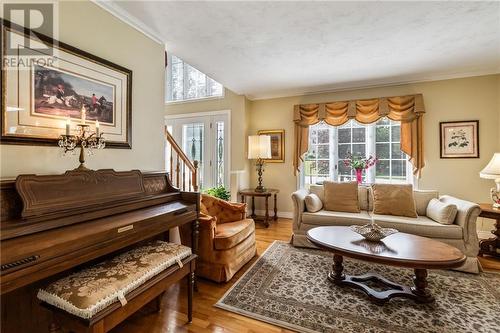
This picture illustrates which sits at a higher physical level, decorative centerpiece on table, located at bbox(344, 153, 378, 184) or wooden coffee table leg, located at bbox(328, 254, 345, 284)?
decorative centerpiece on table, located at bbox(344, 153, 378, 184)

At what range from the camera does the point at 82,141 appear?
1680 mm

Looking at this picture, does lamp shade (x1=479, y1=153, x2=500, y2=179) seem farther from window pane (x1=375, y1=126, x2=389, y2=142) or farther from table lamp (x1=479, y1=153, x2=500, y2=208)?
window pane (x1=375, y1=126, x2=389, y2=142)

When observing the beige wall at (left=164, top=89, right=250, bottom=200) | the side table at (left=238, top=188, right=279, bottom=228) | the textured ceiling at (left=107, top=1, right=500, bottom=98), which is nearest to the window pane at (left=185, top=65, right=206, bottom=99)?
the beige wall at (left=164, top=89, right=250, bottom=200)

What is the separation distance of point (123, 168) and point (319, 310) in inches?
79.7

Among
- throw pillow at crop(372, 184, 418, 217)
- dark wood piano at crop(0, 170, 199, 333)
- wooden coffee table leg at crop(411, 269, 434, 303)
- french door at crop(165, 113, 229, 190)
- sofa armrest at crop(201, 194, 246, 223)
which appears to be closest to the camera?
dark wood piano at crop(0, 170, 199, 333)

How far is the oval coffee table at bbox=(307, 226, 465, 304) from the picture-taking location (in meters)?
1.77

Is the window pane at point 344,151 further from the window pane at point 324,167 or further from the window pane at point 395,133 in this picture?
the window pane at point 395,133

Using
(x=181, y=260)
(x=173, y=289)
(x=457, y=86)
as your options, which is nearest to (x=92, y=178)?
(x=181, y=260)

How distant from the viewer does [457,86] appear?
3.59 meters

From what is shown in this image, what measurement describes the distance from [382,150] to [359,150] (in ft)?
1.17

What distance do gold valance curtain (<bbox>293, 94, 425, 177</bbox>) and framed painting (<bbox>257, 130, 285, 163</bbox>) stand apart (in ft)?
0.91

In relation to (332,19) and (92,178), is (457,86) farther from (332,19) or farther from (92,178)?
(92,178)

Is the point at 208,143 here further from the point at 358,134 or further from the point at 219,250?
the point at 219,250

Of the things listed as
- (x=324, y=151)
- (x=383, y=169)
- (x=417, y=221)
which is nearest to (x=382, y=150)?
(x=383, y=169)
